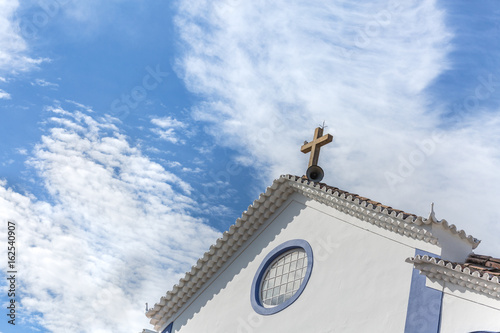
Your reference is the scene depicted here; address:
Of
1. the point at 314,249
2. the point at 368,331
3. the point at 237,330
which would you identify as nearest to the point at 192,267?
the point at 237,330

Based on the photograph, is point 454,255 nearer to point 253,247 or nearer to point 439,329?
point 439,329

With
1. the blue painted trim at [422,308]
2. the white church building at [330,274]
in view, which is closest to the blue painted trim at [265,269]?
the white church building at [330,274]

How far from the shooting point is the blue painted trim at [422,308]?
12.8 m

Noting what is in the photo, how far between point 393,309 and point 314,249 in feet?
9.97

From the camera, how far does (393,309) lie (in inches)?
535

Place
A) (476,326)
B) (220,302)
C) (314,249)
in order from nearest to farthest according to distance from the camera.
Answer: (476,326)
(314,249)
(220,302)

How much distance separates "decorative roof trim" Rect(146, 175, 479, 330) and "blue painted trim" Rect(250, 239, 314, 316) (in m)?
1.19

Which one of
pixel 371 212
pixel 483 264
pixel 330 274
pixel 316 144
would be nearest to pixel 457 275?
pixel 483 264

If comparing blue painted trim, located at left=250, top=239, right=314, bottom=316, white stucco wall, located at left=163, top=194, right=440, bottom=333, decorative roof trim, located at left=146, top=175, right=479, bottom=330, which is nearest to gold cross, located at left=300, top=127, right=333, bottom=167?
decorative roof trim, located at left=146, top=175, right=479, bottom=330

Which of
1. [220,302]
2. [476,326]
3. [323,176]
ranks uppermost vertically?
[323,176]

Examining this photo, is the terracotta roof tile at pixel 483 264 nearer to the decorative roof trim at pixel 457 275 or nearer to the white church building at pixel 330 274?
the white church building at pixel 330 274

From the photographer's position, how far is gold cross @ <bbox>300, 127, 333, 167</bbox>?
19.1 m

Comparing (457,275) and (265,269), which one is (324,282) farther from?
(457,275)

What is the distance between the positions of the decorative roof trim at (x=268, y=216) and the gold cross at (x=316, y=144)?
169cm
